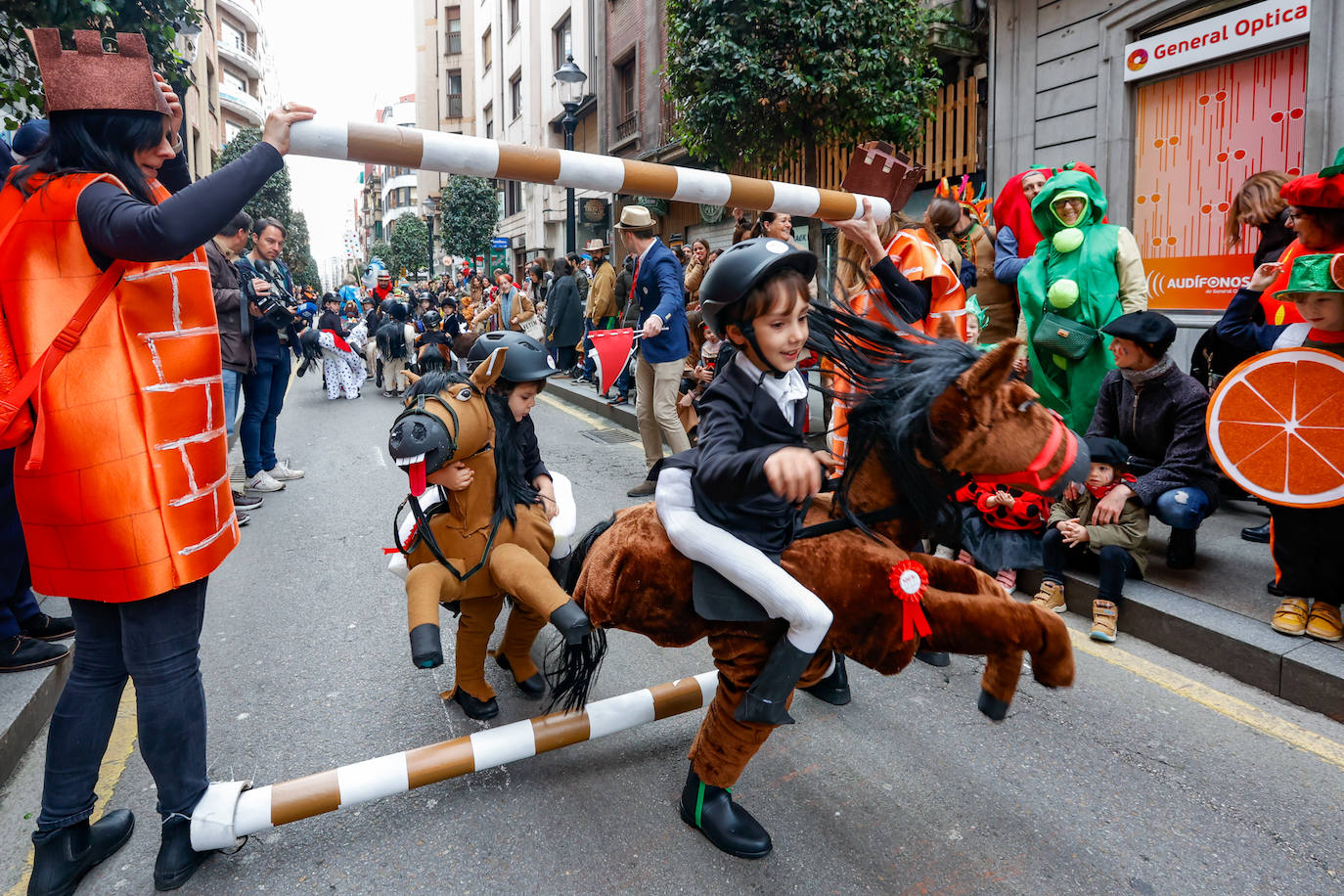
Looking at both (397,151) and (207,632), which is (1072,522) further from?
(207,632)

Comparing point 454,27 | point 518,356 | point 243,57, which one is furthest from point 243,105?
point 518,356

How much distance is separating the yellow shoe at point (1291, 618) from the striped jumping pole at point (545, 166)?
239cm

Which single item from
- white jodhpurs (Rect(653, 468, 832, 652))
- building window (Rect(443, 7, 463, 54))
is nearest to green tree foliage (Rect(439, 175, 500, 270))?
building window (Rect(443, 7, 463, 54))

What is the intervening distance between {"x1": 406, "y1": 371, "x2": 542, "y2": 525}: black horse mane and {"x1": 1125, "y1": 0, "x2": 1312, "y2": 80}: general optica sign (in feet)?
23.8

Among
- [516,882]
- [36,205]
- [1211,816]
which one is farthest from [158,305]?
[1211,816]

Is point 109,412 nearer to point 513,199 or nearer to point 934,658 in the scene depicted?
point 934,658

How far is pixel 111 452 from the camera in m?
2.02

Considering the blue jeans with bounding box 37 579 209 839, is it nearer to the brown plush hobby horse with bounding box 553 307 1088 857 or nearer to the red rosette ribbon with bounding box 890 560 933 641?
the brown plush hobby horse with bounding box 553 307 1088 857

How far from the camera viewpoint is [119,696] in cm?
224

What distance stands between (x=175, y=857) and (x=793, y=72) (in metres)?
8.12

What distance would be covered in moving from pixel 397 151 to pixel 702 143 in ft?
25.2

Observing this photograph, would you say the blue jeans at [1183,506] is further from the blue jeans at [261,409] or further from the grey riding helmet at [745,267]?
the blue jeans at [261,409]

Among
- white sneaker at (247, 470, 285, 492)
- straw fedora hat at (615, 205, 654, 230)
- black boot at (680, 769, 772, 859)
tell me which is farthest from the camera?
white sneaker at (247, 470, 285, 492)

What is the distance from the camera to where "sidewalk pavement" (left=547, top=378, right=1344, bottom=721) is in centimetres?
329
